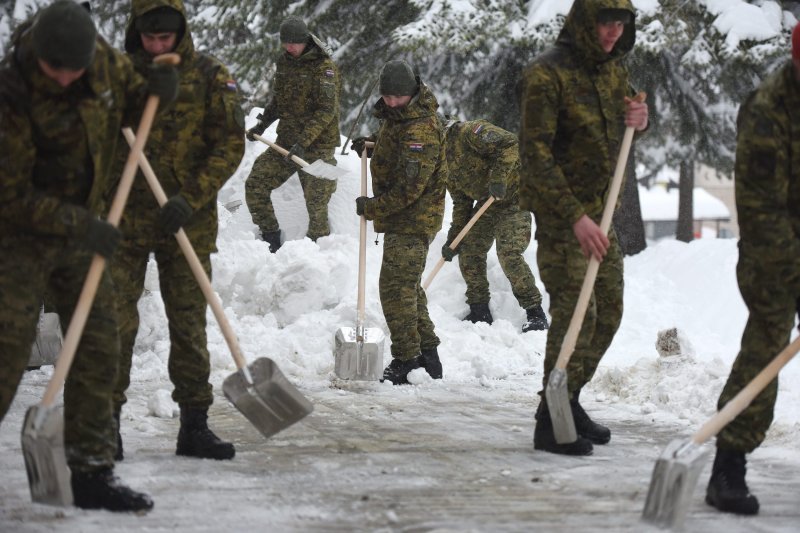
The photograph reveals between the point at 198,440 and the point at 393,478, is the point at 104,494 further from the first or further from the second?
the point at 393,478

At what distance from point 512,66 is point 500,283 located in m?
3.84

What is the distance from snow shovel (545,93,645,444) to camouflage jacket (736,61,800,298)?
36.8 inches

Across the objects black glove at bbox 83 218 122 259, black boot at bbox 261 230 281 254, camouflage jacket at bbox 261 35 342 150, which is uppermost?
camouflage jacket at bbox 261 35 342 150

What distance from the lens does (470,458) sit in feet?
16.8

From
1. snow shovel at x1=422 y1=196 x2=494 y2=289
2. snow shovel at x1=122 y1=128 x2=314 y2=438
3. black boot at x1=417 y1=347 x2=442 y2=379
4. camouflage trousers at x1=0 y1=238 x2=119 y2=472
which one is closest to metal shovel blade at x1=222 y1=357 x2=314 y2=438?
snow shovel at x1=122 y1=128 x2=314 y2=438

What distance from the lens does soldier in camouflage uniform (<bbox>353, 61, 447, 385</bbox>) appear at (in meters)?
7.23

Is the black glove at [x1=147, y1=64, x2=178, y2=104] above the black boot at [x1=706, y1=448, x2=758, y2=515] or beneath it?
above

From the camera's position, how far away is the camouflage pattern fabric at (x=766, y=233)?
4.12 metres

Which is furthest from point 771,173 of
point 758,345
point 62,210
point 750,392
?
point 62,210

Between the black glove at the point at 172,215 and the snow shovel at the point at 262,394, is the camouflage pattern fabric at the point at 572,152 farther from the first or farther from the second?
the black glove at the point at 172,215

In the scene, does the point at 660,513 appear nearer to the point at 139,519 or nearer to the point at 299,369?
the point at 139,519

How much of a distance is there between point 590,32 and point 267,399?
7.45 feet

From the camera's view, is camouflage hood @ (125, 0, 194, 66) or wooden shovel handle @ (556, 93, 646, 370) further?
wooden shovel handle @ (556, 93, 646, 370)

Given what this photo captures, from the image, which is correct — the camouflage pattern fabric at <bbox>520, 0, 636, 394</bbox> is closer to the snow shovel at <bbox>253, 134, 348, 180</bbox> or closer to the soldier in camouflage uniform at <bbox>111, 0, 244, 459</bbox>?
the soldier in camouflage uniform at <bbox>111, 0, 244, 459</bbox>
